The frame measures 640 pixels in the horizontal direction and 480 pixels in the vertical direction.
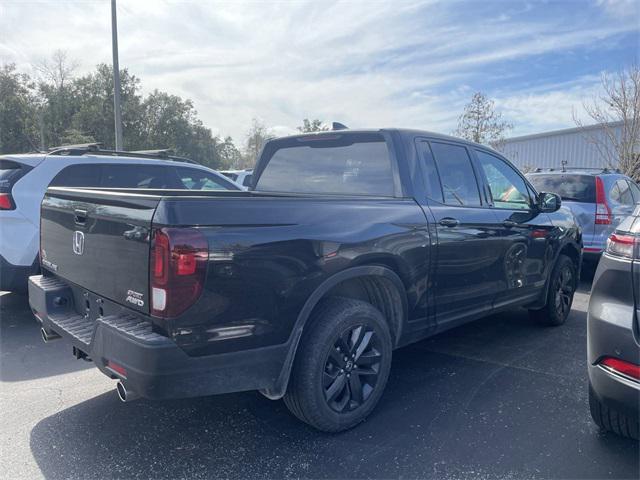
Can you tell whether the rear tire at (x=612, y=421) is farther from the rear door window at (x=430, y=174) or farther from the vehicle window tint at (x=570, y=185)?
the vehicle window tint at (x=570, y=185)

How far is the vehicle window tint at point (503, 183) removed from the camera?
4.20m

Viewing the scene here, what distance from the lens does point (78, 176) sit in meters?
5.18

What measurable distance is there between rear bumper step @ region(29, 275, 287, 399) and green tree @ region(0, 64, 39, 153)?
3569 cm

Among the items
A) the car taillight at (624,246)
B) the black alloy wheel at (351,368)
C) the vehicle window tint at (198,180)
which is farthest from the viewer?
the vehicle window tint at (198,180)

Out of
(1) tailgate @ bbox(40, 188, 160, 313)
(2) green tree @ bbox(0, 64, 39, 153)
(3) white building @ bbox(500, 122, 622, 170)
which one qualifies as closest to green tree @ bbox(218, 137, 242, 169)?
(2) green tree @ bbox(0, 64, 39, 153)

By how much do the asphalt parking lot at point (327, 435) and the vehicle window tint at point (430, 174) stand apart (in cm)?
142

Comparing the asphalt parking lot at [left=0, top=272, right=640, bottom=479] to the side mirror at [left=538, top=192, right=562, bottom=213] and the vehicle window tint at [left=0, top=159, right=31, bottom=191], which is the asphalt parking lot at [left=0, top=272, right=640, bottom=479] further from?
the vehicle window tint at [left=0, top=159, right=31, bottom=191]

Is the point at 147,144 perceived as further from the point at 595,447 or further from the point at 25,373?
the point at 595,447

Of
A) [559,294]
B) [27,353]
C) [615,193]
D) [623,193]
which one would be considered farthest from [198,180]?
[623,193]

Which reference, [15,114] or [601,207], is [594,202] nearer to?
[601,207]

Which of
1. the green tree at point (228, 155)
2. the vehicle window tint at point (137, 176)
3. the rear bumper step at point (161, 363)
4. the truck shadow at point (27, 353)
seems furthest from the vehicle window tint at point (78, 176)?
the green tree at point (228, 155)

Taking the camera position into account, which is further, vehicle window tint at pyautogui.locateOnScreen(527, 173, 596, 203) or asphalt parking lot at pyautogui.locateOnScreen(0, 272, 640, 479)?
vehicle window tint at pyautogui.locateOnScreen(527, 173, 596, 203)

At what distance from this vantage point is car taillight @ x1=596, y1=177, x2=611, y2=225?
6.95 metres

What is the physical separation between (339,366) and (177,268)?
1224 mm
